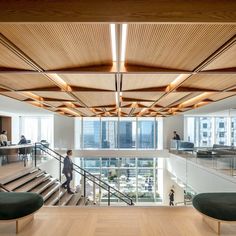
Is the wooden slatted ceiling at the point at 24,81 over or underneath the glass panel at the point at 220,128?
over

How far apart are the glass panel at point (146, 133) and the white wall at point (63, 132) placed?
3.99 m

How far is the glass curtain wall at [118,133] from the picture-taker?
55.7 ft

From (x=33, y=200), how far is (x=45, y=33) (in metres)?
2.22

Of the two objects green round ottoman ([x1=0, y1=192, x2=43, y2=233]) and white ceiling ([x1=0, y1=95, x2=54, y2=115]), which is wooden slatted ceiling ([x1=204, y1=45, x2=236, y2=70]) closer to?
green round ottoman ([x1=0, y1=192, x2=43, y2=233])

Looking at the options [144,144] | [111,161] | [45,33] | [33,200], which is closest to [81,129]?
[111,161]

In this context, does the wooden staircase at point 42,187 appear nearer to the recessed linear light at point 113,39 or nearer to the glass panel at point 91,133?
the recessed linear light at point 113,39

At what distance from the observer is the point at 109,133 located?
1728cm

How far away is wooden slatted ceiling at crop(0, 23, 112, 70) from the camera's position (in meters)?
2.44

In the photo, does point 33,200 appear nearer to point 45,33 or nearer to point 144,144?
point 45,33

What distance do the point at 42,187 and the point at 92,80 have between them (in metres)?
5.60

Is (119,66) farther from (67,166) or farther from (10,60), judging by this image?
(67,166)

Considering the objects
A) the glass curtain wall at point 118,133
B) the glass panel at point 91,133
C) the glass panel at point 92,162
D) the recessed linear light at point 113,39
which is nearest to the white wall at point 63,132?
the glass curtain wall at point 118,133

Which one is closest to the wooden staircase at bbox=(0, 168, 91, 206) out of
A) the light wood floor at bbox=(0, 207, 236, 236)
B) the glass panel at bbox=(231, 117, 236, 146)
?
the light wood floor at bbox=(0, 207, 236, 236)

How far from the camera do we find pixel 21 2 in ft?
7.09
